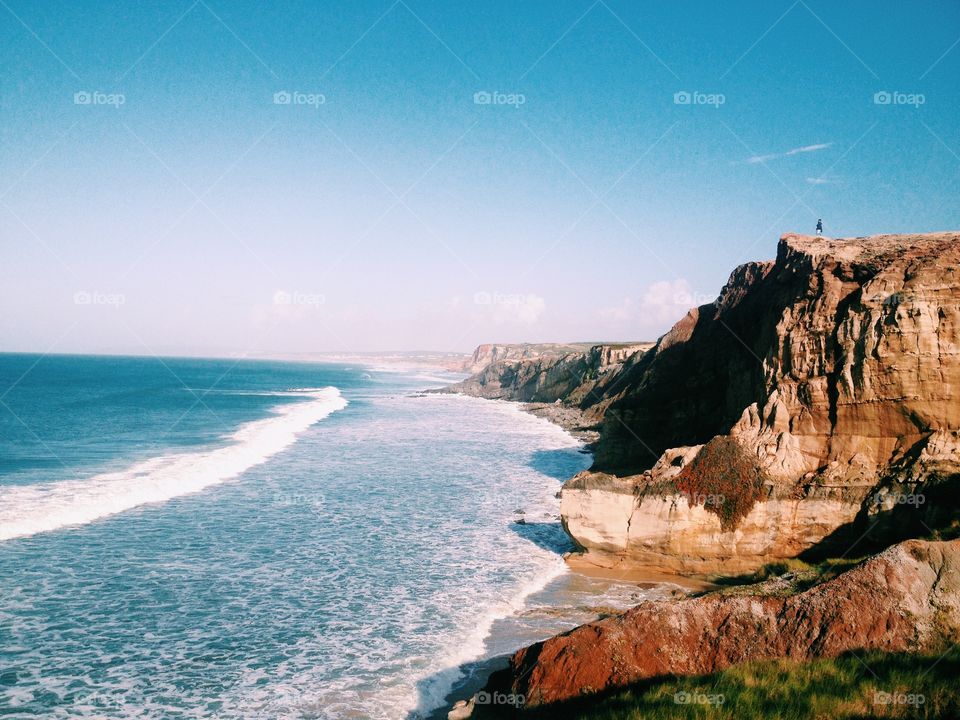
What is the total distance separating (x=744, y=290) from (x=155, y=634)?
78.7 ft

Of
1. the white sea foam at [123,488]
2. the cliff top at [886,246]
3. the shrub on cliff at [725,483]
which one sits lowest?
the white sea foam at [123,488]

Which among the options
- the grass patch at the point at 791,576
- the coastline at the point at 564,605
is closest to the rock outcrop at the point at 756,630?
the grass patch at the point at 791,576

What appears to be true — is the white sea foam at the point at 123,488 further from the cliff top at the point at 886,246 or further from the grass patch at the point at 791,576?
the cliff top at the point at 886,246

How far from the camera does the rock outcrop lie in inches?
343

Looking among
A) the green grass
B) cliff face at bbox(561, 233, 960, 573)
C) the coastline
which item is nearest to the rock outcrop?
the green grass

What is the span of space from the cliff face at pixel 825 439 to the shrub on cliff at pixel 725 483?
1.2 inches

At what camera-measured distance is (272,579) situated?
16.7 metres

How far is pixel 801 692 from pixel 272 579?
540 inches

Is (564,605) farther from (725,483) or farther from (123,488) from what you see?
(123,488)

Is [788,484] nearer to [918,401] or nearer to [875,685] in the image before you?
[918,401]

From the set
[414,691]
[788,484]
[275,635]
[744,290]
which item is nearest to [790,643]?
[414,691]

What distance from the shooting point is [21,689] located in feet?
36.3

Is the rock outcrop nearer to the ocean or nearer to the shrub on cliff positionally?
the ocean

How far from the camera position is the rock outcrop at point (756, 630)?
870 centimetres
